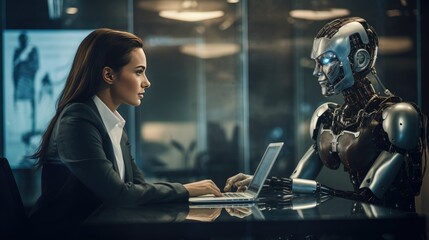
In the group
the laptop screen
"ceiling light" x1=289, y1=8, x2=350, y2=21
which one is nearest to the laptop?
the laptop screen

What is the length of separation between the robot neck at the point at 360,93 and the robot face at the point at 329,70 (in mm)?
66

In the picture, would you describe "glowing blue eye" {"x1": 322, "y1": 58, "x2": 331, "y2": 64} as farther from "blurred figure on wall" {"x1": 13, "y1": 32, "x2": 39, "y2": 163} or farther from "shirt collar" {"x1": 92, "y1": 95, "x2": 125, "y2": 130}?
"blurred figure on wall" {"x1": 13, "y1": 32, "x2": 39, "y2": 163}

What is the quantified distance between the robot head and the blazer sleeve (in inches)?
32.8

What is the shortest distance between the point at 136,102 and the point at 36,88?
283 cm

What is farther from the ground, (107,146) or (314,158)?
(107,146)

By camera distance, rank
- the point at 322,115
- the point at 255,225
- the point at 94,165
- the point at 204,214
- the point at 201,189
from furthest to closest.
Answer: the point at 322,115 < the point at 201,189 < the point at 94,165 < the point at 204,214 < the point at 255,225

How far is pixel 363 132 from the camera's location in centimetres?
236

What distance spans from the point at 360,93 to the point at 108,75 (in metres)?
0.95

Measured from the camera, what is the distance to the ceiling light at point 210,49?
506 cm

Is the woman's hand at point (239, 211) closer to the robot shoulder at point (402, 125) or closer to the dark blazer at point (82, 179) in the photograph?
the dark blazer at point (82, 179)

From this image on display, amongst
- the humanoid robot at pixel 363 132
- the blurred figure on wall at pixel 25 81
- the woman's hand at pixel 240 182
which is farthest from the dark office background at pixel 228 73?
the woman's hand at pixel 240 182

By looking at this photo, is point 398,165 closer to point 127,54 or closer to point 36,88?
point 127,54

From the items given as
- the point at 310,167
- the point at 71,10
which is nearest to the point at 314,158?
the point at 310,167

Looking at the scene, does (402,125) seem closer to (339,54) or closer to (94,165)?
(339,54)
